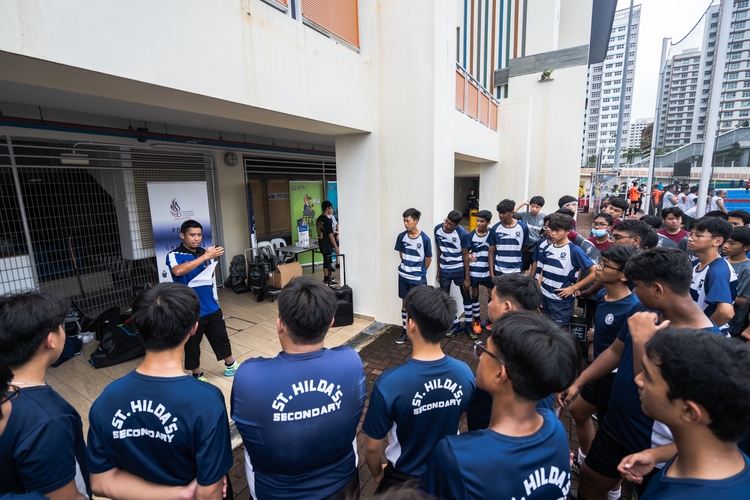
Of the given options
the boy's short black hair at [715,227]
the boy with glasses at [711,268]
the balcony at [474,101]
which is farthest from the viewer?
the balcony at [474,101]

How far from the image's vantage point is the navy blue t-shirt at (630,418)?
1.68m

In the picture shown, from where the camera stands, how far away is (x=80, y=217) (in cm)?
504

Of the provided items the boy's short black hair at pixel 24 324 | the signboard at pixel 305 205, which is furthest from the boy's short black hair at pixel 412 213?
the signboard at pixel 305 205

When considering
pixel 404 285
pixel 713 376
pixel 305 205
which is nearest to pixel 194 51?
pixel 404 285

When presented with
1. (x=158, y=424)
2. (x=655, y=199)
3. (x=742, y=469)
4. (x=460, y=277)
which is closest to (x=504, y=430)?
(x=742, y=469)

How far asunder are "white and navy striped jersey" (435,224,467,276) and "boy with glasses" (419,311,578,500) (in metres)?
3.65

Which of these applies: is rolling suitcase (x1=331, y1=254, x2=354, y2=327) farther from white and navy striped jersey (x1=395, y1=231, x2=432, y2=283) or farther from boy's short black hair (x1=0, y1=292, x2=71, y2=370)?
boy's short black hair (x1=0, y1=292, x2=71, y2=370)

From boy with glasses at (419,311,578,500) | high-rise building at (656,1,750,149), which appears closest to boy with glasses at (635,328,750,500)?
boy with glasses at (419,311,578,500)

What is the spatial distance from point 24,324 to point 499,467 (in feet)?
6.22

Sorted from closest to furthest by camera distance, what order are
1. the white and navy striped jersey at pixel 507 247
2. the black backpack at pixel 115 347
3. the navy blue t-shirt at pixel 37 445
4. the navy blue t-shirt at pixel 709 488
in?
the navy blue t-shirt at pixel 709 488 → the navy blue t-shirt at pixel 37 445 → the black backpack at pixel 115 347 → the white and navy striped jersey at pixel 507 247

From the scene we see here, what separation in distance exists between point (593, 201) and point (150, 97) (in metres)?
23.6

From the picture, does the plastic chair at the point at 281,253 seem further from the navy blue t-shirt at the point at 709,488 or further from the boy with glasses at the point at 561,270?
the navy blue t-shirt at the point at 709,488

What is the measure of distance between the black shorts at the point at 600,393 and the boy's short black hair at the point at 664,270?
80 centimetres

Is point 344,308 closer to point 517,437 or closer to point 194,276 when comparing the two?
point 194,276
